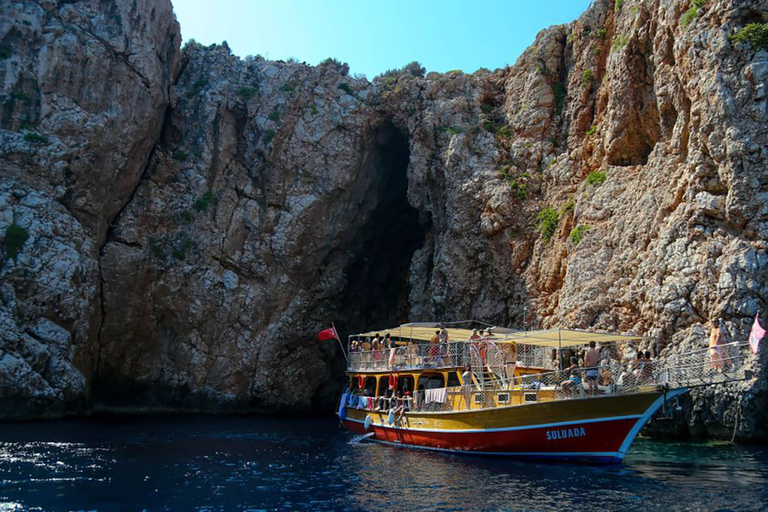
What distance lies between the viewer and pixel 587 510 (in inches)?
550

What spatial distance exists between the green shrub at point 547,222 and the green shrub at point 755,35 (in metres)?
11.8

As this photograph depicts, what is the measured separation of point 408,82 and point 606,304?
71.8ft

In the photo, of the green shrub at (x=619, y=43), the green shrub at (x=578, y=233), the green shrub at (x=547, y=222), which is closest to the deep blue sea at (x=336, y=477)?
the green shrub at (x=578, y=233)

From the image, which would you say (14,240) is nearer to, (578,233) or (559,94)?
(578,233)

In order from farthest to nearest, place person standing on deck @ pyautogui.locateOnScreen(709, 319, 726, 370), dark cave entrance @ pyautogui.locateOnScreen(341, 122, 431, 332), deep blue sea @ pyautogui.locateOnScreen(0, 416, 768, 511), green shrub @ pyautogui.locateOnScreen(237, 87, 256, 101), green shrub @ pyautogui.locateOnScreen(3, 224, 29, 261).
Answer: dark cave entrance @ pyautogui.locateOnScreen(341, 122, 431, 332) → green shrub @ pyautogui.locateOnScreen(237, 87, 256, 101) → green shrub @ pyautogui.locateOnScreen(3, 224, 29, 261) → person standing on deck @ pyautogui.locateOnScreen(709, 319, 726, 370) → deep blue sea @ pyautogui.locateOnScreen(0, 416, 768, 511)

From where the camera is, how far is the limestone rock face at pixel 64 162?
32438mm

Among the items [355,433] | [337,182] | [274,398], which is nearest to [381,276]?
[337,182]

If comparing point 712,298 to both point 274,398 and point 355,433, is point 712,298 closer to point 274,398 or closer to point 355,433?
point 355,433

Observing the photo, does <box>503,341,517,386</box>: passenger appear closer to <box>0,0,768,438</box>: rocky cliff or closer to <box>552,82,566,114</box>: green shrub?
<box>0,0,768,438</box>: rocky cliff

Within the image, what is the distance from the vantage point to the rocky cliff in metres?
26.4

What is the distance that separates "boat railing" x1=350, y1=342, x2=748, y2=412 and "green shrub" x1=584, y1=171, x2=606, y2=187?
39.9 feet

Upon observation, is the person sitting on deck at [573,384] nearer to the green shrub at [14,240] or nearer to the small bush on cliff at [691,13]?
the small bush on cliff at [691,13]

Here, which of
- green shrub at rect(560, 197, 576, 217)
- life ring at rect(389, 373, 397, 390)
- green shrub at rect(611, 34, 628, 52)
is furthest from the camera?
green shrub at rect(560, 197, 576, 217)

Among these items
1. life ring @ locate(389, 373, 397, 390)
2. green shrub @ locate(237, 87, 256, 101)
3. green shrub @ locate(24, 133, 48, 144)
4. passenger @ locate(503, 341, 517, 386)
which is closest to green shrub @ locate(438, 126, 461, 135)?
green shrub @ locate(237, 87, 256, 101)
